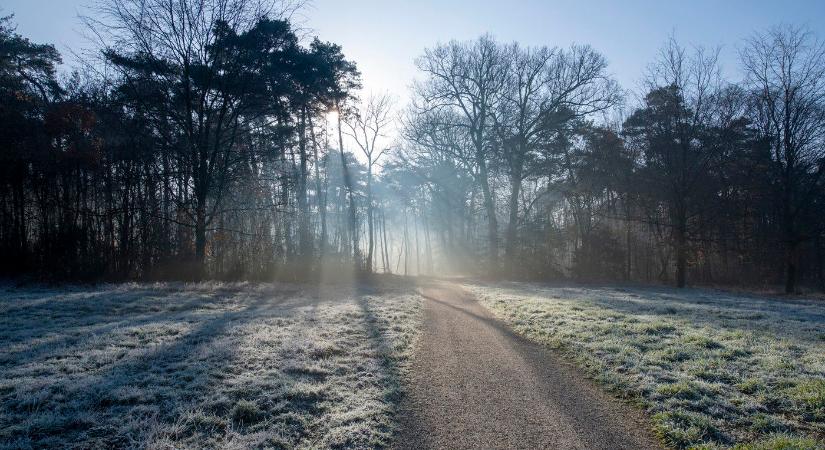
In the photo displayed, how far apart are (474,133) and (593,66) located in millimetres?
8736

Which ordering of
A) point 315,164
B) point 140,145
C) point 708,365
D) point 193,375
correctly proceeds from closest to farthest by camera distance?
point 193,375, point 708,365, point 140,145, point 315,164

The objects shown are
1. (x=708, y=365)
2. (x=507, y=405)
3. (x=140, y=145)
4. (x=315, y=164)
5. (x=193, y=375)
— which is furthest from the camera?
(x=315, y=164)

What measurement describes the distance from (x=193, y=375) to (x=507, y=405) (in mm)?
4195

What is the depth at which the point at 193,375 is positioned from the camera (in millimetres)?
5742

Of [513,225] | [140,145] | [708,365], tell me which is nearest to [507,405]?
[708,365]

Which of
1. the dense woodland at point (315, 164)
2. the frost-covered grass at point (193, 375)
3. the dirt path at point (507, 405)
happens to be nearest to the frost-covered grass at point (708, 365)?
the dirt path at point (507, 405)

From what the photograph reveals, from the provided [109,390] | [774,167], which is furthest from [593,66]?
[109,390]

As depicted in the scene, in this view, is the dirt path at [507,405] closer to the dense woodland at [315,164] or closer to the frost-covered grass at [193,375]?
the frost-covered grass at [193,375]

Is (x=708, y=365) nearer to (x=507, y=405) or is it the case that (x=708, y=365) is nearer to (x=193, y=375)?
(x=507, y=405)

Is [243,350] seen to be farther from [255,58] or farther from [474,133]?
[474,133]

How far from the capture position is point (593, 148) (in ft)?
94.8

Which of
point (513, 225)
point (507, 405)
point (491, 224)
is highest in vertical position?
point (491, 224)

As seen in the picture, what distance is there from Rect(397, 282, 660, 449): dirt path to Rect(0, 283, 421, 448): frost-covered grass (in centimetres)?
45

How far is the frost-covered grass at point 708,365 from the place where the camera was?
452 centimetres
